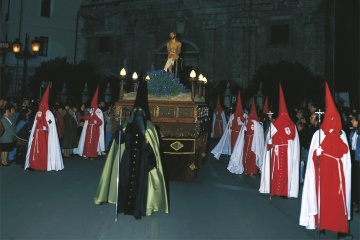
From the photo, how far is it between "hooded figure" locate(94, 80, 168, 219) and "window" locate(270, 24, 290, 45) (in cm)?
2594

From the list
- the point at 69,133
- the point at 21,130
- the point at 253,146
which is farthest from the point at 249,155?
the point at 21,130

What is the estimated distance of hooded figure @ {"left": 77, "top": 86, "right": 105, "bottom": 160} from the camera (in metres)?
13.2

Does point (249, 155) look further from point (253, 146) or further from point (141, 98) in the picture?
point (141, 98)

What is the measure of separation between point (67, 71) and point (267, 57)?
18.0 metres

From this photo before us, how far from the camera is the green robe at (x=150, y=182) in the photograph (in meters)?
6.14

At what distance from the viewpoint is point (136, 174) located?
19.9 ft

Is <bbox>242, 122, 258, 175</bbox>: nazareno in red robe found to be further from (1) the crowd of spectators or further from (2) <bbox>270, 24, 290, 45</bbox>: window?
(2) <bbox>270, 24, 290, 45</bbox>: window

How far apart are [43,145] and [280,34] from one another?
2448 cm

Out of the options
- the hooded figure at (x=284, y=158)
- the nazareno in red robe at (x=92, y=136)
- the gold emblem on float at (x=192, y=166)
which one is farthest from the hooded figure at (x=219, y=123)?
the hooded figure at (x=284, y=158)

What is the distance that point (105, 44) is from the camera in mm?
36531

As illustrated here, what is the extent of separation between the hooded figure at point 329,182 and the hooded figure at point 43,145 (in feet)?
25.4

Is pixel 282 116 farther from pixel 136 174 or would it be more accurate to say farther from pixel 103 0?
pixel 103 0

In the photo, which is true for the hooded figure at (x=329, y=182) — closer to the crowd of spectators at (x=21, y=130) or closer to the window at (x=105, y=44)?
the crowd of spectators at (x=21, y=130)

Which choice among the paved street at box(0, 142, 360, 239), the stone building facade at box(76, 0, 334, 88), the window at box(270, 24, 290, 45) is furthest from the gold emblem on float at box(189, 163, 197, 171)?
the window at box(270, 24, 290, 45)
